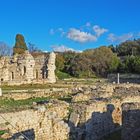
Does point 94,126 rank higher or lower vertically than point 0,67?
lower

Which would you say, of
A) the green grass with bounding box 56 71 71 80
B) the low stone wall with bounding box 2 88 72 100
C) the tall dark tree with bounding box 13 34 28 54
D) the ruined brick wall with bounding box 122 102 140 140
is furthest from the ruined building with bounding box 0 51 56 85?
the tall dark tree with bounding box 13 34 28 54

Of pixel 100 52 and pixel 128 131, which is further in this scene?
pixel 100 52

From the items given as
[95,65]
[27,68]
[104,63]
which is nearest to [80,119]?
[27,68]

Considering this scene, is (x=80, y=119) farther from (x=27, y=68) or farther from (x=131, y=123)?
(x=27, y=68)

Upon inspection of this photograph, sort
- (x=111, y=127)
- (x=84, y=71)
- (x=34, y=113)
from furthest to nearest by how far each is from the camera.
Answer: (x=84, y=71)
(x=111, y=127)
(x=34, y=113)

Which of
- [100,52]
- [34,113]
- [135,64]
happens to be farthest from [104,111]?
[100,52]

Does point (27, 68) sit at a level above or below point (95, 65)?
below

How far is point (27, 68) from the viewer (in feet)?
159

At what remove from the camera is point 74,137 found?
17.1m

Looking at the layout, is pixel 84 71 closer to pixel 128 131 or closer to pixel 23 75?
pixel 23 75

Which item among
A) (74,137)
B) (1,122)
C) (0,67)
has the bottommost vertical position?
(74,137)

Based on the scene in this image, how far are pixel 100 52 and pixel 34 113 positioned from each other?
68.1 m

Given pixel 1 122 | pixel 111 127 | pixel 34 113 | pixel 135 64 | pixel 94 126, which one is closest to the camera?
pixel 1 122

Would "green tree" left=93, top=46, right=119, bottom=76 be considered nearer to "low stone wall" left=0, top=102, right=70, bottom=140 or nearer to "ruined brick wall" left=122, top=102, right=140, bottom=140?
"ruined brick wall" left=122, top=102, right=140, bottom=140
